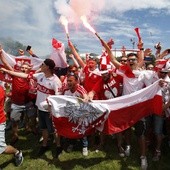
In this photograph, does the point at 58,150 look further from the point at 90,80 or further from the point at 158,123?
the point at 158,123

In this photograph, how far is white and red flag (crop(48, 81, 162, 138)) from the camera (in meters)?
7.29

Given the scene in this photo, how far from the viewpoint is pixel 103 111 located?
23.9 ft

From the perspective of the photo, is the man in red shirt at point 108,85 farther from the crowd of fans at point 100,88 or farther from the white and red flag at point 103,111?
the white and red flag at point 103,111

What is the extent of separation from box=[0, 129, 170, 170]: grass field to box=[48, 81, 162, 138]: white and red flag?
76 cm

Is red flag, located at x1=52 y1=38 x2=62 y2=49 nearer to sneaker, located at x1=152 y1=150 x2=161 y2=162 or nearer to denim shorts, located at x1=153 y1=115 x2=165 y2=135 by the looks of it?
denim shorts, located at x1=153 y1=115 x2=165 y2=135

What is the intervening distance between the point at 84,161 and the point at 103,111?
1.41 meters

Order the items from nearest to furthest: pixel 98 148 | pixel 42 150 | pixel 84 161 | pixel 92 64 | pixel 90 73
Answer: pixel 84 161
pixel 42 150
pixel 90 73
pixel 98 148
pixel 92 64

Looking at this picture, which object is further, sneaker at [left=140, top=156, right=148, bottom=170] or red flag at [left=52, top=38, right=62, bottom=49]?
red flag at [left=52, top=38, right=62, bottom=49]

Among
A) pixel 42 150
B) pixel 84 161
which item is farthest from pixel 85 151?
pixel 42 150

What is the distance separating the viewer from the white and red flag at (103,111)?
7.29 m

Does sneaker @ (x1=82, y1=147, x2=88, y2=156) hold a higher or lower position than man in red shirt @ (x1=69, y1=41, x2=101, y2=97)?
lower

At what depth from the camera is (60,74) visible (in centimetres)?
970

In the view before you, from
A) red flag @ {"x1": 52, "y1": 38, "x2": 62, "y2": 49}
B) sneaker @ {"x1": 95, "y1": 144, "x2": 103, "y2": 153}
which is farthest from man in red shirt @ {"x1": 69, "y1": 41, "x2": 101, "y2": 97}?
sneaker @ {"x1": 95, "y1": 144, "x2": 103, "y2": 153}

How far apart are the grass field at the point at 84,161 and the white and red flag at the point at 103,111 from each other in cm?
76
